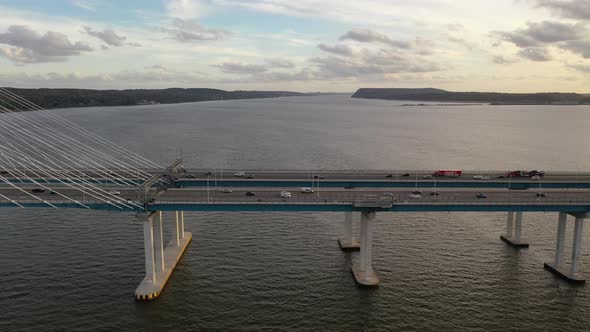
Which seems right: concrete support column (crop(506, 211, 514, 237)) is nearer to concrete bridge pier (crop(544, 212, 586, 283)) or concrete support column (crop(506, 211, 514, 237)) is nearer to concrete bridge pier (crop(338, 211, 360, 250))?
concrete bridge pier (crop(544, 212, 586, 283))

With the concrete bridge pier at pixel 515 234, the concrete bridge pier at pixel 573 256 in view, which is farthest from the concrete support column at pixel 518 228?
the concrete bridge pier at pixel 573 256

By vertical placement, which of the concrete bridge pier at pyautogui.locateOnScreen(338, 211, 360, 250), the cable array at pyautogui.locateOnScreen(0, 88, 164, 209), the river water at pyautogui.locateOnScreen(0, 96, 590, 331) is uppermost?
the cable array at pyautogui.locateOnScreen(0, 88, 164, 209)

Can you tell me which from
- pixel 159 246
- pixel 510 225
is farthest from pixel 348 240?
pixel 159 246

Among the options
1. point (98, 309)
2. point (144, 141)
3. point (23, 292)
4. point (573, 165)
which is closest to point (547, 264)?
point (98, 309)

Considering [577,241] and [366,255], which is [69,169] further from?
[577,241]

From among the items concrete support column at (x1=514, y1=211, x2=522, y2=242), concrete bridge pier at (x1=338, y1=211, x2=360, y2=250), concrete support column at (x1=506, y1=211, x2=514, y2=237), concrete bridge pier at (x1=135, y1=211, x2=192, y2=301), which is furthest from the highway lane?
concrete support column at (x1=506, y1=211, x2=514, y2=237)

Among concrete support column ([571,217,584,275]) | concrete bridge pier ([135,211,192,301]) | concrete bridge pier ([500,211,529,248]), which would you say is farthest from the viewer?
concrete bridge pier ([500,211,529,248])
